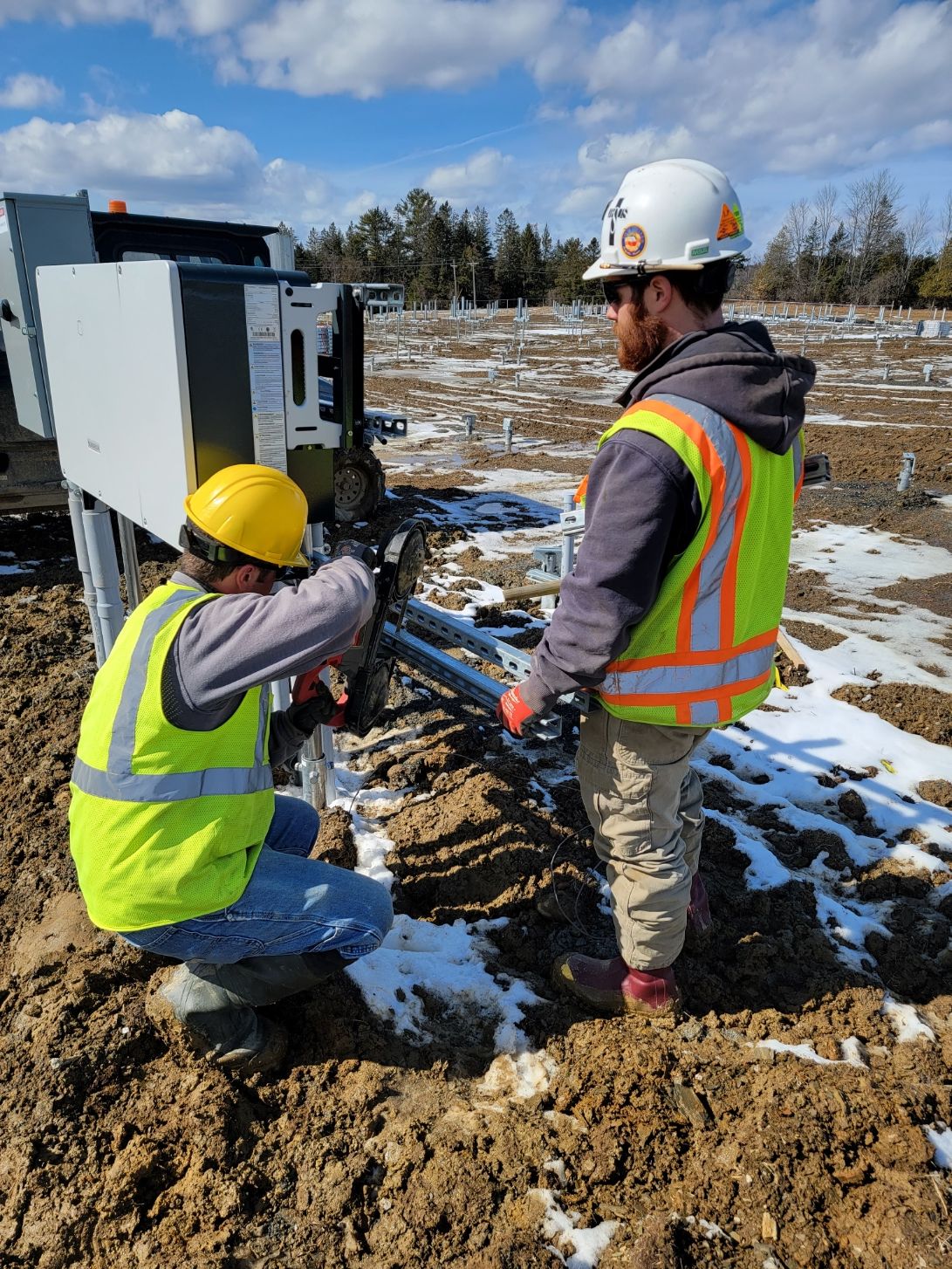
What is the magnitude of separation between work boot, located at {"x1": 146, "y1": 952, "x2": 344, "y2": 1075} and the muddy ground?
0.07 metres

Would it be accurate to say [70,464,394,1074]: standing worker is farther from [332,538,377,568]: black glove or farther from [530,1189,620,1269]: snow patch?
[530,1189,620,1269]: snow patch

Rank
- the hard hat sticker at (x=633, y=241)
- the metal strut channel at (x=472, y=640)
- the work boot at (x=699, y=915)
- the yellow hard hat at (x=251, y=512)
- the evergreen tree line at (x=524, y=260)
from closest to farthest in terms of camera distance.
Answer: the yellow hard hat at (x=251, y=512)
the hard hat sticker at (x=633, y=241)
the metal strut channel at (x=472, y=640)
the work boot at (x=699, y=915)
the evergreen tree line at (x=524, y=260)

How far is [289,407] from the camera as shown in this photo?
2.31 m

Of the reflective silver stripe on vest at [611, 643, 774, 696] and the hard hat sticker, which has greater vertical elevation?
the hard hat sticker

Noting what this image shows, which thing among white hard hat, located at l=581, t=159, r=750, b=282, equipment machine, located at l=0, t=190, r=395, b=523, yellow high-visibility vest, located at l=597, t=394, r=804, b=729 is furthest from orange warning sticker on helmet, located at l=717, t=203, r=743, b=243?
equipment machine, located at l=0, t=190, r=395, b=523

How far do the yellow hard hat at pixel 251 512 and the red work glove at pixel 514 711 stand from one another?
71 cm

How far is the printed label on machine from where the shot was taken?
7.09ft

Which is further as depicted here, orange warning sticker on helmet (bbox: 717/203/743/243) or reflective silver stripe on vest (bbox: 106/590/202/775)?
orange warning sticker on helmet (bbox: 717/203/743/243)

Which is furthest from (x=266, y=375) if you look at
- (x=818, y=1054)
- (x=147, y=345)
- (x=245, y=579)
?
(x=818, y=1054)

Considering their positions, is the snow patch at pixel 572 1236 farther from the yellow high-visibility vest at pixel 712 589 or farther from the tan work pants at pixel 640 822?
the yellow high-visibility vest at pixel 712 589

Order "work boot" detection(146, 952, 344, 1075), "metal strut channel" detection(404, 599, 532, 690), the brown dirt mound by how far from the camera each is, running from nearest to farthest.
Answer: "work boot" detection(146, 952, 344, 1075) → "metal strut channel" detection(404, 599, 532, 690) → the brown dirt mound

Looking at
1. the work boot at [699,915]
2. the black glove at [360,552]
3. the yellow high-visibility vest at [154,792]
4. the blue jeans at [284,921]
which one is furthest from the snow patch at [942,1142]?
the black glove at [360,552]

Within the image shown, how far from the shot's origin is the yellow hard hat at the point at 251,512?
1984mm

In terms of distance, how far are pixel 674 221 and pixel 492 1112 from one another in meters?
2.32
